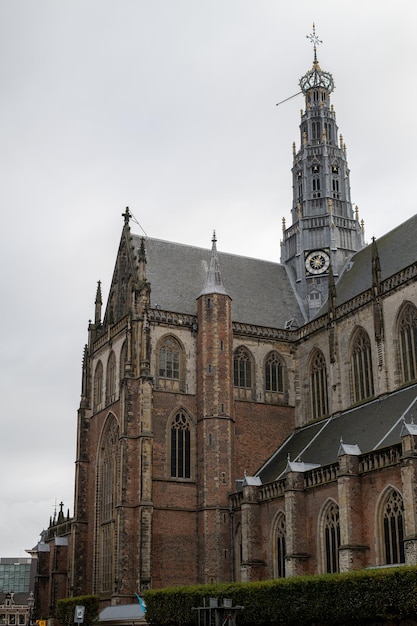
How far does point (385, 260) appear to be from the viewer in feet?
Result: 181

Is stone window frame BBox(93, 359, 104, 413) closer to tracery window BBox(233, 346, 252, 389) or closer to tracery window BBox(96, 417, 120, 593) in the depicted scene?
tracery window BBox(96, 417, 120, 593)

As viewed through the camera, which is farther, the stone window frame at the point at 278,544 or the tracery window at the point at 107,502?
the tracery window at the point at 107,502

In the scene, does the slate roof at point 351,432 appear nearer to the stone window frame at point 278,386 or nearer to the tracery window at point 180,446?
the stone window frame at point 278,386

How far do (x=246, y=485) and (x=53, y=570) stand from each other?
21.2m

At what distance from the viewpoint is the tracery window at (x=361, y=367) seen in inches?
2042

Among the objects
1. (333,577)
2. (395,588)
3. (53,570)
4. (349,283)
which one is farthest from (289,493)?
(53,570)

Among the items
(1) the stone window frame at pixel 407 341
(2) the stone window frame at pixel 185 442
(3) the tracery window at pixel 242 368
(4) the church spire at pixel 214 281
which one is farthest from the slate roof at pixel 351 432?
(4) the church spire at pixel 214 281

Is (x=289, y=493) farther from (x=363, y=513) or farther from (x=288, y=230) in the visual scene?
(x=288, y=230)

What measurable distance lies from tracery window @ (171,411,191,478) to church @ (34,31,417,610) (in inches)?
3.7

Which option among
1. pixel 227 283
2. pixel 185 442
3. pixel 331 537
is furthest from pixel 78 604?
pixel 227 283

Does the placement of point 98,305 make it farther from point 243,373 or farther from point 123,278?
point 243,373

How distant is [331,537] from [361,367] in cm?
1242

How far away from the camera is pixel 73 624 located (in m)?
55.1

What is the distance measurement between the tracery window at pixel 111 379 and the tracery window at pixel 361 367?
55.1ft
